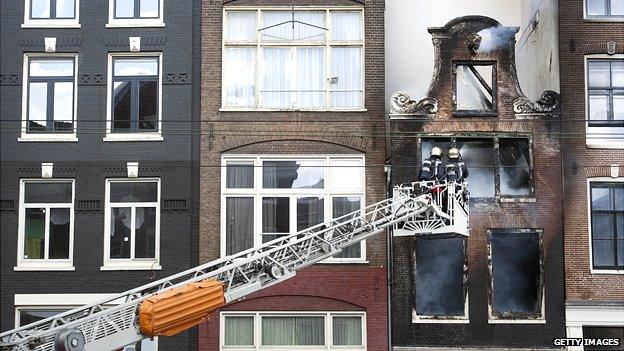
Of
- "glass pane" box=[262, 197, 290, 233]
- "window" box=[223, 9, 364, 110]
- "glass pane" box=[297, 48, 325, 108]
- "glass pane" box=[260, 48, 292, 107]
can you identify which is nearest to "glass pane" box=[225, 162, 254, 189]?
"glass pane" box=[262, 197, 290, 233]

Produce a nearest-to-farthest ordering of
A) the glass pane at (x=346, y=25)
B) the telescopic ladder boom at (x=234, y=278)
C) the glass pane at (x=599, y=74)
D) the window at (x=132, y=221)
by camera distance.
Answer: the telescopic ladder boom at (x=234, y=278), the window at (x=132, y=221), the glass pane at (x=599, y=74), the glass pane at (x=346, y=25)

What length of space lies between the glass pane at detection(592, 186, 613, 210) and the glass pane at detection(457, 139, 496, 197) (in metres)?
2.66

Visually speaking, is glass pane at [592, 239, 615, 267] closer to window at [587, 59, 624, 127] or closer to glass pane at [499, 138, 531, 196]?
glass pane at [499, 138, 531, 196]

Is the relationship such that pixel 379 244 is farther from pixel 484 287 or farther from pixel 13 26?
pixel 13 26

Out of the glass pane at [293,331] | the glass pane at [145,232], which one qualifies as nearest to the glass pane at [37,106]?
→ the glass pane at [145,232]

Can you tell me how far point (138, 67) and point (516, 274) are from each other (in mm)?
11379

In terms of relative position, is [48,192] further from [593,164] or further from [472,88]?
[593,164]

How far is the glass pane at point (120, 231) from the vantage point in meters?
23.8

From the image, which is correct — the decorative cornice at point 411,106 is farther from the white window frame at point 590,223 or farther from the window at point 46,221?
the window at point 46,221

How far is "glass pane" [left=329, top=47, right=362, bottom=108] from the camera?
80.1ft

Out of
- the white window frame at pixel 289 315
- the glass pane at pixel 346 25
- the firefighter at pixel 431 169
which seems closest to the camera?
the firefighter at pixel 431 169

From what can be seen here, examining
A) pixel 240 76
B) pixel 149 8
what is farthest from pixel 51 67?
pixel 240 76

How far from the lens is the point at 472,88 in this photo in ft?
80.1

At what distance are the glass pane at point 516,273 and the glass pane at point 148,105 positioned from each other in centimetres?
945
